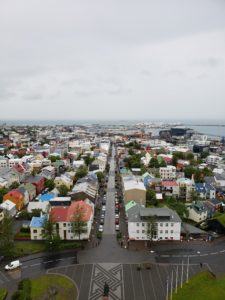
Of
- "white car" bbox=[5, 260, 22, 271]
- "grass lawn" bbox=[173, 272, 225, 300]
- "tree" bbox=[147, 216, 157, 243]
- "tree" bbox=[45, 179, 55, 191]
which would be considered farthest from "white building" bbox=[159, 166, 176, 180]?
"white car" bbox=[5, 260, 22, 271]

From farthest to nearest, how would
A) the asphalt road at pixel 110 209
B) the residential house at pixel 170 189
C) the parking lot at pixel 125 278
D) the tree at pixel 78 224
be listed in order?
the residential house at pixel 170 189 < the asphalt road at pixel 110 209 < the tree at pixel 78 224 < the parking lot at pixel 125 278

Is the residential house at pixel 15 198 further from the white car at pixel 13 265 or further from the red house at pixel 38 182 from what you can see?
the white car at pixel 13 265

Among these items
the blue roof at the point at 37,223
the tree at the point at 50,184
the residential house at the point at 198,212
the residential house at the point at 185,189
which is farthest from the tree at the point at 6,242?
the residential house at the point at 185,189

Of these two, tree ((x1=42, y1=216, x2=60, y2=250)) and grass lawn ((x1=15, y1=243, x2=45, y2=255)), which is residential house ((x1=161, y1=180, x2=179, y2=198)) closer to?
tree ((x1=42, y1=216, x2=60, y2=250))

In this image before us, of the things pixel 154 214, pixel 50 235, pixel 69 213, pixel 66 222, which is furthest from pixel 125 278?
pixel 69 213

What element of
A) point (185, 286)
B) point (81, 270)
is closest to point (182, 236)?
point (185, 286)

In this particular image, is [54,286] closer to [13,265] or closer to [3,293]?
[3,293]

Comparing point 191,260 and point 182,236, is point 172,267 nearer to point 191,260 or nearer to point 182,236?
point 191,260
